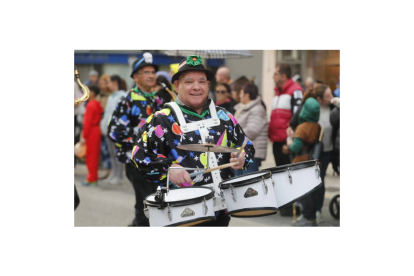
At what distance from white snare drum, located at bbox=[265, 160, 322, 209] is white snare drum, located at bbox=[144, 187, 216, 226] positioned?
0.53 meters

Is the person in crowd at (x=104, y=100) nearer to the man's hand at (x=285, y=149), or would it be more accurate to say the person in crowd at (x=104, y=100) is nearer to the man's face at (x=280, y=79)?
the man's face at (x=280, y=79)

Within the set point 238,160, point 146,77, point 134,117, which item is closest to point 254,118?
point 146,77

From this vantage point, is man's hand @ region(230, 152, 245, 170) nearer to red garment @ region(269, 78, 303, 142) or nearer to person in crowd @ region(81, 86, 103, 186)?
red garment @ region(269, 78, 303, 142)

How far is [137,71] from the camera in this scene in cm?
672

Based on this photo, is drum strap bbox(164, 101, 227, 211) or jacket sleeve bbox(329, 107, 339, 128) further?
jacket sleeve bbox(329, 107, 339, 128)

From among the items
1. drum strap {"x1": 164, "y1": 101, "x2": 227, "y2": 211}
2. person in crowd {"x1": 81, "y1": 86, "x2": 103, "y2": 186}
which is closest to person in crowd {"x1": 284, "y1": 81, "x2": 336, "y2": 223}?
drum strap {"x1": 164, "y1": 101, "x2": 227, "y2": 211}

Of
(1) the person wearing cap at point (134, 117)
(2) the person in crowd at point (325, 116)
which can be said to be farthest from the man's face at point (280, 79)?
(1) the person wearing cap at point (134, 117)

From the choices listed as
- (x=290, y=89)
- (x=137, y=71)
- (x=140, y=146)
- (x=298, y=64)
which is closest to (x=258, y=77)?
(x=298, y=64)

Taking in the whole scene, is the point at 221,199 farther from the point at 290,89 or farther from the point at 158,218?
the point at 290,89

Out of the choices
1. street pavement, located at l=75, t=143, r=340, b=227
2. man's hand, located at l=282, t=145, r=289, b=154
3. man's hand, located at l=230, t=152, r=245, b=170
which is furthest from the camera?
street pavement, located at l=75, t=143, r=340, b=227

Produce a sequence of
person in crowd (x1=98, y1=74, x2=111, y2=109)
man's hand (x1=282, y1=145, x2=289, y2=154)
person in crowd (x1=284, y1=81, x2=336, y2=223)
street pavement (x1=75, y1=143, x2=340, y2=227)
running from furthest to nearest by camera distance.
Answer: person in crowd (x1=98, y1=74, x2=111, y2=109) → street pavement (x1=75, y1=143, x2=340, y2=227) → man's hand (x1=282, y1=145, x2=289, y2=154) → person in crowd (x1=284, y1=81, x2=336, y2=223)

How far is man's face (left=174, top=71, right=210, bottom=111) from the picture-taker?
4156 mm

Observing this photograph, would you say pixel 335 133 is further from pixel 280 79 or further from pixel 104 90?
pixel 104 90

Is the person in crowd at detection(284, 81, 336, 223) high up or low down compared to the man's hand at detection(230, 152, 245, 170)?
up
